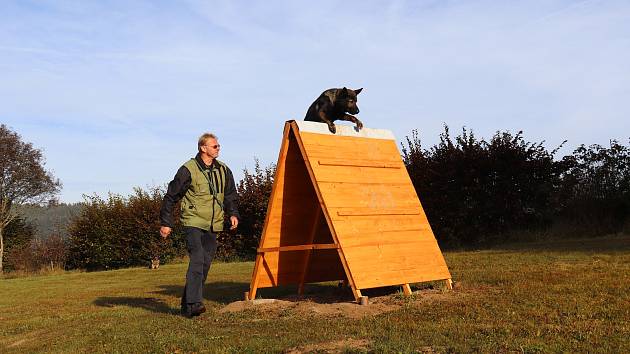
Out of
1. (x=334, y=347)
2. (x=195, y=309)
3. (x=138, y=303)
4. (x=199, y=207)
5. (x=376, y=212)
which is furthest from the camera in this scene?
(x=138, y=303)

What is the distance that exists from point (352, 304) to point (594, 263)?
14.1 feet

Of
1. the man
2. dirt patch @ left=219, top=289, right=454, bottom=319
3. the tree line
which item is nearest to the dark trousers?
the man

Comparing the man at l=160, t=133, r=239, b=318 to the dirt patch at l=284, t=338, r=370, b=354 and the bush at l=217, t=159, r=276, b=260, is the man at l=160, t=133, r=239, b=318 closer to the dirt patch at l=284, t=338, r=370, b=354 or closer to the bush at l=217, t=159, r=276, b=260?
the dirt patch at l=284, t=338, r=370, b=354

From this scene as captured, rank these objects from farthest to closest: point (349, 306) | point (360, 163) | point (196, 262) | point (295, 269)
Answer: point (295, 269)
point (360, 163)
point (196, 262)
point (349, 306)

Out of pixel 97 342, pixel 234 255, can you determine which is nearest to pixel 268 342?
pixel 97 342

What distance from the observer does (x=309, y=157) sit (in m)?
6.82

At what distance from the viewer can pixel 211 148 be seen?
6727 millimetres

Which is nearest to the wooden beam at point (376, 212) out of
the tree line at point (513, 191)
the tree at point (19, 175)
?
the tree line at point (513, 191)

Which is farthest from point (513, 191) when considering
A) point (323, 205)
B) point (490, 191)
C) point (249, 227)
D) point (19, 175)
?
point (19, 175)

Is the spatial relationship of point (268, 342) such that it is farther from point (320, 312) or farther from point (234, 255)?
point (234, 255)

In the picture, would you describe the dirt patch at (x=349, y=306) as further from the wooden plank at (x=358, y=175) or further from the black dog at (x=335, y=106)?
the black dog at (x=335, y=106)

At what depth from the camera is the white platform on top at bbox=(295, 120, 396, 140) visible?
279 inches

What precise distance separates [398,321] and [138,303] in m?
4.71

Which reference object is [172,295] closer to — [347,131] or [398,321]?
[347,131]
